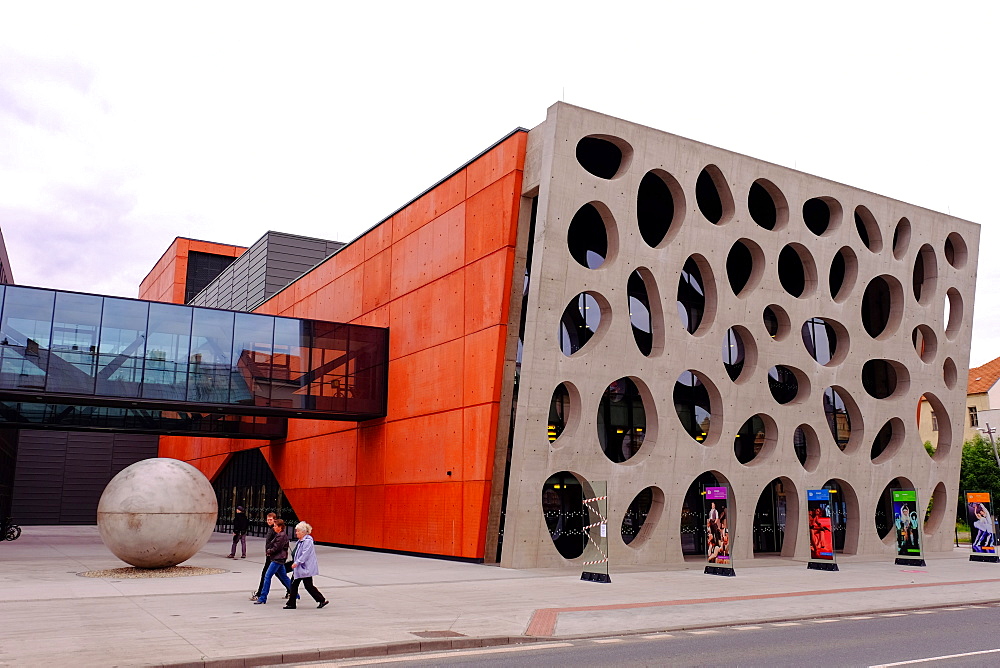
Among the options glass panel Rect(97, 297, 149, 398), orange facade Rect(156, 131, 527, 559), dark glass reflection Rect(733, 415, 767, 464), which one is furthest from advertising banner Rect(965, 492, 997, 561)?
glass panel Rect(97, 297, 149, 398)

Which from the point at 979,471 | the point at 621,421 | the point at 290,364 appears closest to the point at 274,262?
the point at 290,364

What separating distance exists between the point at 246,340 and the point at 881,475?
24729mm

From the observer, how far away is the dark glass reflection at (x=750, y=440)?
1224 inches

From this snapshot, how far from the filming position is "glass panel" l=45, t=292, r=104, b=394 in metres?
27.5

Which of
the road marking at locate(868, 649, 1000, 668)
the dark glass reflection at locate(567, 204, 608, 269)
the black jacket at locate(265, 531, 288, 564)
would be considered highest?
the dark glass reflection at locate(567, 204, 608, 269)

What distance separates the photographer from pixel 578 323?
89.5 feet

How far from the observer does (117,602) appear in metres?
15.3

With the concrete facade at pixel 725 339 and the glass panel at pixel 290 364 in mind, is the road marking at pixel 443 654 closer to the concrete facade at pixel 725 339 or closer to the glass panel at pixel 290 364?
the concrete facade at pixel 725 339

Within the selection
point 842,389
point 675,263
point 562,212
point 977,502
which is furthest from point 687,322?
point 977,502

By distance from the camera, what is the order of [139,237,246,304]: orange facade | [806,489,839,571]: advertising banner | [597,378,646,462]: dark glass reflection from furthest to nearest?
1. [139,237,246,304]: orange facade
2. [597,378,646,462]: dark glass reflection
3. [806,489,839,571]: advertising banner

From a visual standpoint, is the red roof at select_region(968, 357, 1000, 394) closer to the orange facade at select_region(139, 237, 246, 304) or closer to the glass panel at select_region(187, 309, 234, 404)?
the orange facade at select_region(139, 237, 246, 304)

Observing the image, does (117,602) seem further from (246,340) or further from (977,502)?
(977,502)

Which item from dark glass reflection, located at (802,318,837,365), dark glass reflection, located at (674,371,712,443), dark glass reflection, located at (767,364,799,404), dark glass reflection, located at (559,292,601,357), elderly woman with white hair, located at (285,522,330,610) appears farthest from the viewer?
dark glass reflection, located at (802,318,837,365)

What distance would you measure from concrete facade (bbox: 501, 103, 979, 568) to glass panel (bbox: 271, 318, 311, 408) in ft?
36.6
